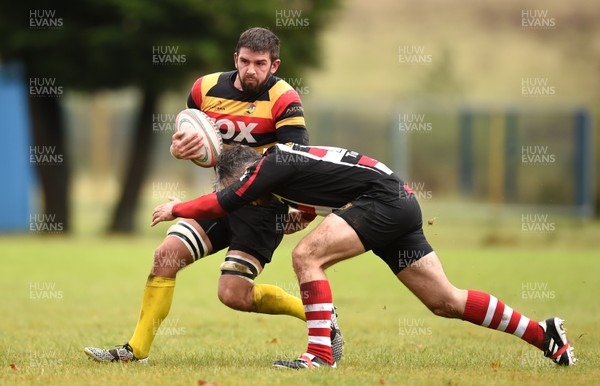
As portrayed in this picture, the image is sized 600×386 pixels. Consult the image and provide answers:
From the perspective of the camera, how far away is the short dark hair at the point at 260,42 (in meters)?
7.61

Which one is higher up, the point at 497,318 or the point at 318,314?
the point at 318,314

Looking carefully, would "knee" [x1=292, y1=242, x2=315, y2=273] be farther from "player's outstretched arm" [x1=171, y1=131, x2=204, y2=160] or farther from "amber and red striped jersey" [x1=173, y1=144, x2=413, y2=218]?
"player's outstretched arm" [x1=171, y1=131, x2=204, y2=160]

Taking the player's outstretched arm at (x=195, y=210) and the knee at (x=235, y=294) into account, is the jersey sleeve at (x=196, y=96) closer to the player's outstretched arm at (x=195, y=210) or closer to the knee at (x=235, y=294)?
the player's outstretched arm at (x=195, y=210)

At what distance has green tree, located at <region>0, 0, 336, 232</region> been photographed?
78.6 ft

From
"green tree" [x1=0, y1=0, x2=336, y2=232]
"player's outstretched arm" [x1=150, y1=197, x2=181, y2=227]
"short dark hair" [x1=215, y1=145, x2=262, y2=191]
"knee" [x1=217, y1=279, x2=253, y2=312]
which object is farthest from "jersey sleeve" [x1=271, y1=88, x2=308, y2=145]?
"green tree" [x1=0, y1=0, x2=336, y2=232]

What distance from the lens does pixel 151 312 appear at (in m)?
7.76

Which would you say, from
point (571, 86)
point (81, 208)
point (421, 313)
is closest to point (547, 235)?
point (421, 313)

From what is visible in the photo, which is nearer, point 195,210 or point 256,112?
point 195,210

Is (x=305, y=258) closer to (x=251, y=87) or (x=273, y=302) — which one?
(x=273, y=302)

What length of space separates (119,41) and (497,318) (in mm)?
17944

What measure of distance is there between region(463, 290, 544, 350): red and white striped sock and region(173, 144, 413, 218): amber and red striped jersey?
2.94ft

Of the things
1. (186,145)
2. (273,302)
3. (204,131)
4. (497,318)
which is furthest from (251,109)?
(497,318)

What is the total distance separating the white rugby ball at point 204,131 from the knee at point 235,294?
91 centimetres

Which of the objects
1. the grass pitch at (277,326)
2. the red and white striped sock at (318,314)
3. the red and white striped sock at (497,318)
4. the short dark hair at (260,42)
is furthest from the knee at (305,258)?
the short dark hair at (260,42)
